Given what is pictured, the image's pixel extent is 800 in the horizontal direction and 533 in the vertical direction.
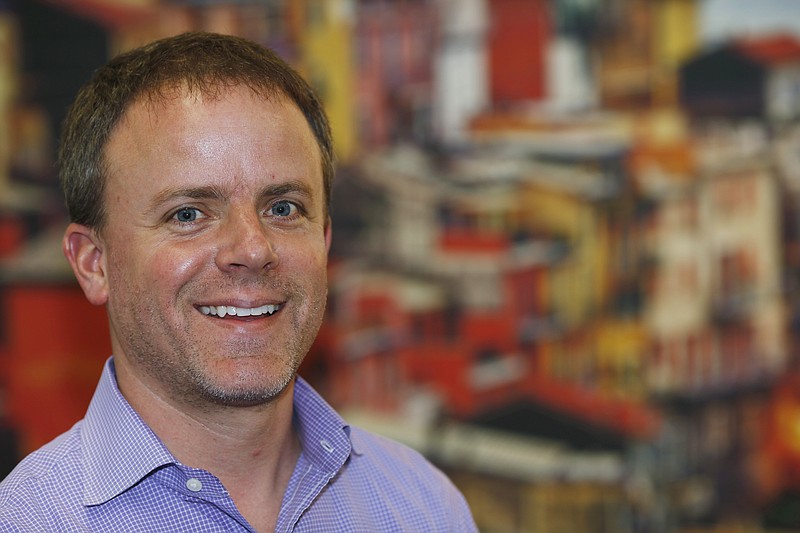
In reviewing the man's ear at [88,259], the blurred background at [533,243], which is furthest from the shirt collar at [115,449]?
the blurred background at [533,243]

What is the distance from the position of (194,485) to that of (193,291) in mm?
255

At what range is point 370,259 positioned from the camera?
307 centimetres

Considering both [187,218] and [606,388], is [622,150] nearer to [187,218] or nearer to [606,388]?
[606,388]

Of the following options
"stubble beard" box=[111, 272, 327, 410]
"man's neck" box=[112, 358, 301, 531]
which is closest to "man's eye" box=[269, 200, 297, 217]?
"stubble beard" box=[111, 272, 327, 410]

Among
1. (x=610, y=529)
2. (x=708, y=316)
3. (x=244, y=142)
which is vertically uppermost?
(x=244, y=142)

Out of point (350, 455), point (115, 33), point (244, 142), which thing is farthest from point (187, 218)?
point (115, 33)

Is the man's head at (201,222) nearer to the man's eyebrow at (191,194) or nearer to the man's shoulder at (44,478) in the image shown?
the man's eyebrow at (191,194)

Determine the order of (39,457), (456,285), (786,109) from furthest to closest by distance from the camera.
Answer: (456,285) < (786,109) < (39,457)

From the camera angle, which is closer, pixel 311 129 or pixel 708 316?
pixel 311 129

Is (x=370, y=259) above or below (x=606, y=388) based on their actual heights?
above

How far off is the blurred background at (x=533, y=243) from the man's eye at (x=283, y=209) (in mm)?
1689

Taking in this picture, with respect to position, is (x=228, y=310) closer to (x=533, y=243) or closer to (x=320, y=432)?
(x=320, y=432)

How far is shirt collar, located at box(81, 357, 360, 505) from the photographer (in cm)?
121

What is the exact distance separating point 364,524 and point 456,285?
164 cm
